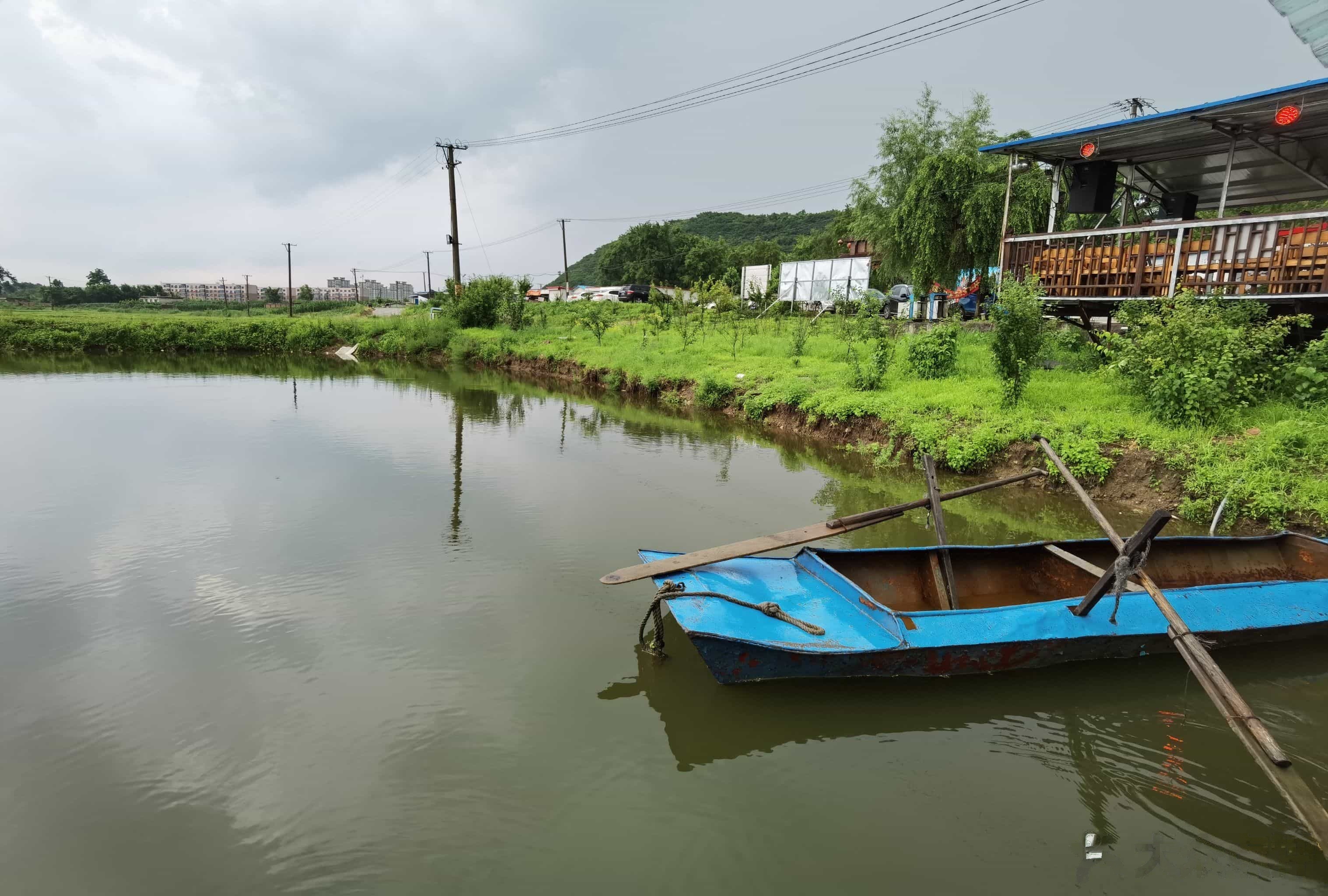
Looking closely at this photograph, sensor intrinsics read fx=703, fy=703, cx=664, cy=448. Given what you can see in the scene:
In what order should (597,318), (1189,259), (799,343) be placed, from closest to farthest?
1. (1189,259)
2. (799,343)
3. (597,318)

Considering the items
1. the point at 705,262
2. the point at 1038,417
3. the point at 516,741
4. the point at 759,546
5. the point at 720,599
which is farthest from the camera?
the point at 705,262

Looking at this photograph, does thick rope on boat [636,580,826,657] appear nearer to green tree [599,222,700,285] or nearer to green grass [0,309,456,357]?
green grass [0,309,456,357]

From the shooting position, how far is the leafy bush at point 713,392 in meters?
15.7

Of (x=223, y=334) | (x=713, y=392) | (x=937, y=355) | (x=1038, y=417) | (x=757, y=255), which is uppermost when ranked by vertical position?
(x=757, y=255)

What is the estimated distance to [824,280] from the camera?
30.0 metres

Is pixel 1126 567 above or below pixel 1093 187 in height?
below

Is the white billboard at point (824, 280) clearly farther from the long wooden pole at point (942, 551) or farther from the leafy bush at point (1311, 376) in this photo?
the long wooden pole at point (942, 551)

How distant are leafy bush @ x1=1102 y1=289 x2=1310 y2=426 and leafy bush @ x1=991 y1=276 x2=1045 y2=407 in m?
1.15

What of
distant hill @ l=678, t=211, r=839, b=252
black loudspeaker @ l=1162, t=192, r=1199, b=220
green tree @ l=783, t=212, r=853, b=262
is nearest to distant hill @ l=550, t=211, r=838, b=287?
distant hill @ l=678, t=211, r=839, b=252

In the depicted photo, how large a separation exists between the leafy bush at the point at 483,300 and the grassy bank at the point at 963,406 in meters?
2.16

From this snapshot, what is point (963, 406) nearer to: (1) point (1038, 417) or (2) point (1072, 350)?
(1) point (1038, 417)

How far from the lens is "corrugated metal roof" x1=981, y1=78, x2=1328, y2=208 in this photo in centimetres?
898

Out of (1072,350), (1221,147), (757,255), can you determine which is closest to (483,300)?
(1072,350)

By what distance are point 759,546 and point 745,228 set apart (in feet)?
324
